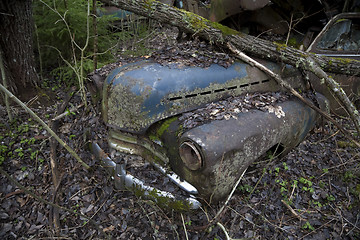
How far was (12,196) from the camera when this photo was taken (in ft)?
9.29

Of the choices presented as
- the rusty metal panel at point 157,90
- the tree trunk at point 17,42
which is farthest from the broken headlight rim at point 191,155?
the tree trunk at point 17,42

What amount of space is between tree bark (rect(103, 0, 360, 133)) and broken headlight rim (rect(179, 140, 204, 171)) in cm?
160

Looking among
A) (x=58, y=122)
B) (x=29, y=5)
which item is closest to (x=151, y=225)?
(x=58, y=122)

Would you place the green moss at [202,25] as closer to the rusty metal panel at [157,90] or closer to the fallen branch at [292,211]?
the rusty metal panel at [157,90]

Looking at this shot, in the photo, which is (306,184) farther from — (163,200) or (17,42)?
(17,42)

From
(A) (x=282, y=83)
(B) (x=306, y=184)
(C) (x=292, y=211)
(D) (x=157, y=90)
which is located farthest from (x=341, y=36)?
(D) (x=157, y=90)

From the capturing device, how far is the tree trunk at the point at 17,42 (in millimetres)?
3846

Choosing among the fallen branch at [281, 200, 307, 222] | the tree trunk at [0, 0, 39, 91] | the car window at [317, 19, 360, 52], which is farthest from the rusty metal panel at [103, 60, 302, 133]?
the tree trunk at [0, 0, 39, 91]

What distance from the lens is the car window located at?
3497 mm

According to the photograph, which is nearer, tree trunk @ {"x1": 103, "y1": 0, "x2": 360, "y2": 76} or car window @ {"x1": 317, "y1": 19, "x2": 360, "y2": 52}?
tree trunk @ {"x1": 103, "y1": 0, "x2": 360, "y2": 76}

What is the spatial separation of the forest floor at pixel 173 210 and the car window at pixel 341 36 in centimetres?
129

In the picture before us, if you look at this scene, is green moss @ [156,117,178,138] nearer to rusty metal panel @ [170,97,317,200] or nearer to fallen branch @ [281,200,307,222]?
rusty metal panel @ [170,97,317,200]

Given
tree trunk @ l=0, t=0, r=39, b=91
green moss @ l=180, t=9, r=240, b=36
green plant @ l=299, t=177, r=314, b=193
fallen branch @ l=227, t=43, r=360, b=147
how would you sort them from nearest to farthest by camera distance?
fallen branch @ l=227, t=43, r=360, b=147
green plant @ l=299, t=177, r=314, b=193
green moss @ l=180, t=9, r=240, b=36
tree trunk @ l=0, t=0, r=39, b=91

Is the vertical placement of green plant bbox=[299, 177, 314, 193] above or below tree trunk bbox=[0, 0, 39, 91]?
below
